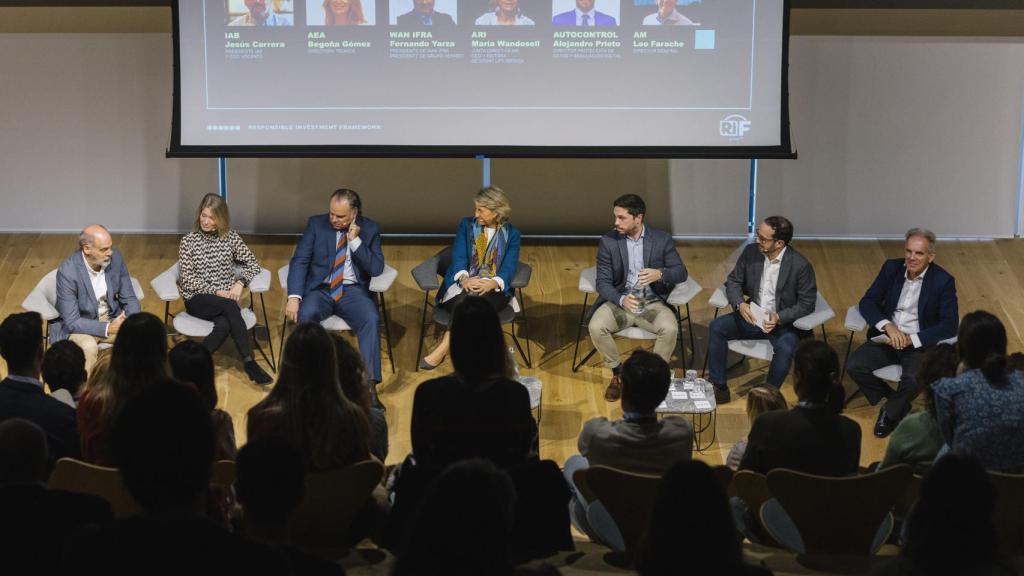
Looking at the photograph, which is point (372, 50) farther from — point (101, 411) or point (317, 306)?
point (101, 411)

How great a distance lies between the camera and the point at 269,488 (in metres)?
2.64

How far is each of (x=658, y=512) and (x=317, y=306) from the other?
4.28 m

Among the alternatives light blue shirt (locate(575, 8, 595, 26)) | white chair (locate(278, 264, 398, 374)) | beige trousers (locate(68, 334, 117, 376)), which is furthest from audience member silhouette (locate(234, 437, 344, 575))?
light blue shirt (locate(575, 8, 595, 26))

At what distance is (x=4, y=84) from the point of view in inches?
323

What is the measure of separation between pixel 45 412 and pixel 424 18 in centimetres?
377

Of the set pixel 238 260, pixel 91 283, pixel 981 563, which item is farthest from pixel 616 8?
pixel 981 563

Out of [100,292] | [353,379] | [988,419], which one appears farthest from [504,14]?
[988,419]

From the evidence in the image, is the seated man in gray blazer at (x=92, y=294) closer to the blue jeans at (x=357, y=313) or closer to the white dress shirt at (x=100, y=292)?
the white dress shirt at (x=100, y=292)

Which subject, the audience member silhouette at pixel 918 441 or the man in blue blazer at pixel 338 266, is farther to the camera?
the man in blue blazer at pixel 338 266

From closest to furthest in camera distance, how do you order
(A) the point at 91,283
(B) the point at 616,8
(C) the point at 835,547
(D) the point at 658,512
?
(D) the point at 658,512 → (C) the point at 835,547 → (A) the point at 91,283 → (B) the point at 616,8

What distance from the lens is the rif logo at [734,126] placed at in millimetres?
7273

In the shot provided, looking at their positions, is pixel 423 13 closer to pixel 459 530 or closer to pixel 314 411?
pixel 314 411

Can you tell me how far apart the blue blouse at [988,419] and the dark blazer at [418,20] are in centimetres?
400

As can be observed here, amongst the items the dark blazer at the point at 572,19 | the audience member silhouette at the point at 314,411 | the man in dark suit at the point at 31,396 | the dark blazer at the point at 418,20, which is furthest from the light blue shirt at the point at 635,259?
the man in dark suit at the point at 31,396
